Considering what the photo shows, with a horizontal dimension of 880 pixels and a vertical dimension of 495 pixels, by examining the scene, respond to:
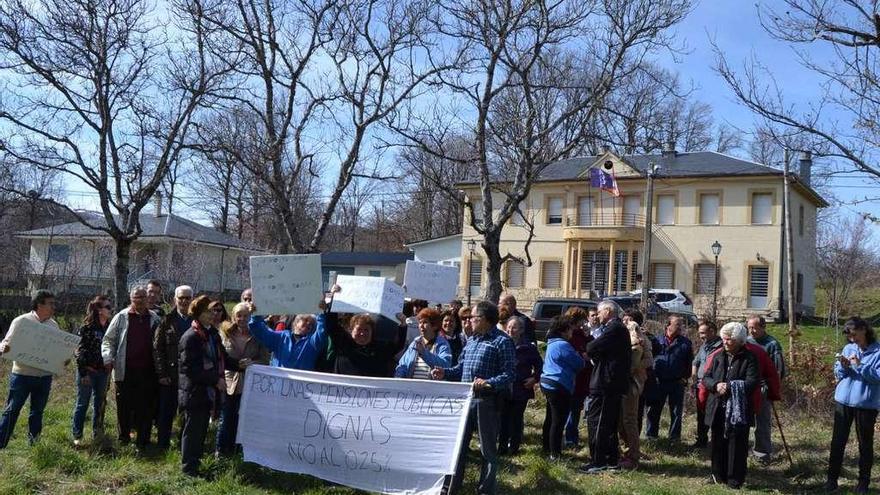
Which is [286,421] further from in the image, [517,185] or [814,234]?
[814,234]

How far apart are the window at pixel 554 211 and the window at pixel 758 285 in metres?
9.82

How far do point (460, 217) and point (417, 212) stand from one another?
5.12 m

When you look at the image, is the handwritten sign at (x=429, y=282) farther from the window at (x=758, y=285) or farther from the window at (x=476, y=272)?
the window at (x=476, y=272)

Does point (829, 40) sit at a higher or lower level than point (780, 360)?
higher

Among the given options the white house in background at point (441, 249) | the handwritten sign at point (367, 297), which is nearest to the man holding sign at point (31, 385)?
the handwritten sign at point (367, 297)

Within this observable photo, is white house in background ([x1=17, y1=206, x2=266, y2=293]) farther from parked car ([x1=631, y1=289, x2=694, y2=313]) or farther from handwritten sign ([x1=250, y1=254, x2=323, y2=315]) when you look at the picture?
handwritten sign ([x1=250, y1=254, x2=323, y2=315])

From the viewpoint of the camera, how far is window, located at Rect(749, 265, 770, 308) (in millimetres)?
37062

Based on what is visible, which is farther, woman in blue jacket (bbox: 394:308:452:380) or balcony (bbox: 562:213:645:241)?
balcony (bbox: 562:213:645:241)

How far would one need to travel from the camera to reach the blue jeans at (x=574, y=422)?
9445 mm

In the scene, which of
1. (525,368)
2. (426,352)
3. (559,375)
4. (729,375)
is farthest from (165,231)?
(729,375)

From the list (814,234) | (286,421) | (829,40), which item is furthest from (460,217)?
(286,421)

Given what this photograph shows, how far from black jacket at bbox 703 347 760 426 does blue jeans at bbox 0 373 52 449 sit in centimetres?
664

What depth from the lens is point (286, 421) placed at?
725 centimetres

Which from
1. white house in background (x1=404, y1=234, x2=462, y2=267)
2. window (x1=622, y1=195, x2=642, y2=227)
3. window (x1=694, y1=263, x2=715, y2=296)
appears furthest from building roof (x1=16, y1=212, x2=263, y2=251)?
window (x1=694, y1=263, x2=715, y2=296)
